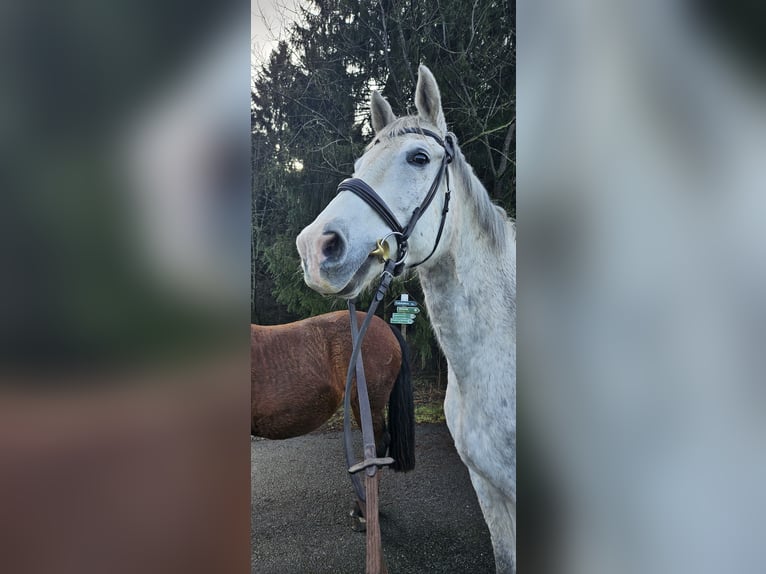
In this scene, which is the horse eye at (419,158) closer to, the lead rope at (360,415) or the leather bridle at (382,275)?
the leather bridle at (382,275)

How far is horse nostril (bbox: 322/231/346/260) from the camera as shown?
138cm

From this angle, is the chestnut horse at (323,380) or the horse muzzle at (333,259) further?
the chestnut horse at (323,380)

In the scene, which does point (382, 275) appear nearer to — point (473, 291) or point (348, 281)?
point (348, 281)

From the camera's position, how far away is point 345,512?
1.63 metres

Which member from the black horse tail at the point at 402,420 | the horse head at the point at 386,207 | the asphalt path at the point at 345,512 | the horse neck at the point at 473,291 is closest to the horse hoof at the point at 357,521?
the asphalt path at the point at 345,512

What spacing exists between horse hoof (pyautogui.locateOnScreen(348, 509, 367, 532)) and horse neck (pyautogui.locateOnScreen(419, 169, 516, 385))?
667 mm

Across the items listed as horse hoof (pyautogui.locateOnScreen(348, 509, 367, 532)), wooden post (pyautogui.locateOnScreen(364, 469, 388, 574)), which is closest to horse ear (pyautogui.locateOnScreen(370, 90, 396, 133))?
wooden post (pyautogui.locateOnScreen(364, 469, 388, 574))

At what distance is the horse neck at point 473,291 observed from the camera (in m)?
1.60

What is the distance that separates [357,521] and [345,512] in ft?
0.19
